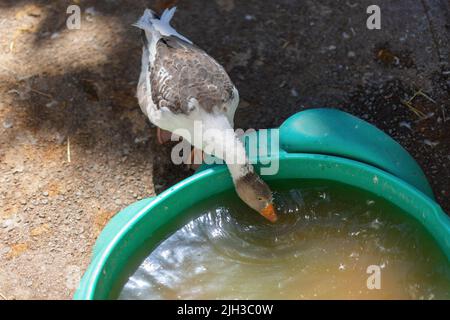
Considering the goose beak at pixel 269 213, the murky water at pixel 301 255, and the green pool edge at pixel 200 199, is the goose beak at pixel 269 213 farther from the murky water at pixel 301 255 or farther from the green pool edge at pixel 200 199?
the green pool edge at pixel 200 199

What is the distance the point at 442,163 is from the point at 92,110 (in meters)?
1.67

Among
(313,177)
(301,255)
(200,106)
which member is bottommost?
(301,255)

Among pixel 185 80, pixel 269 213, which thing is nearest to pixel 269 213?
pixel 269 213

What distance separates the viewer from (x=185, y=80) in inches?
109

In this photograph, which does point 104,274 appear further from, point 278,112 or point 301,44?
point 301,44

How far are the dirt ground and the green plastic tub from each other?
0.39m

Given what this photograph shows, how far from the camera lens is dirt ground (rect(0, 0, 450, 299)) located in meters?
2.97

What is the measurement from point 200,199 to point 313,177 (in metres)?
0.47

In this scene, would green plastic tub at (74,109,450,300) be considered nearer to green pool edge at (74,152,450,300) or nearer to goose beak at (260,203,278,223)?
green pool edge at (74,152,450,300)

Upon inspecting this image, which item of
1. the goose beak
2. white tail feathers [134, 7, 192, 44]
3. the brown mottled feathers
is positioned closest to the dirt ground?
white tail feathers [134, 7, 192, 44]

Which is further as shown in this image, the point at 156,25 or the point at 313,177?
the point at 156,25

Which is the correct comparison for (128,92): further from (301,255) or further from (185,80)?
A: (301,255)

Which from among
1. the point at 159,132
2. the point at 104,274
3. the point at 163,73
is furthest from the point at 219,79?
the point at 104,274

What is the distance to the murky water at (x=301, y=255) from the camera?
2.46m
